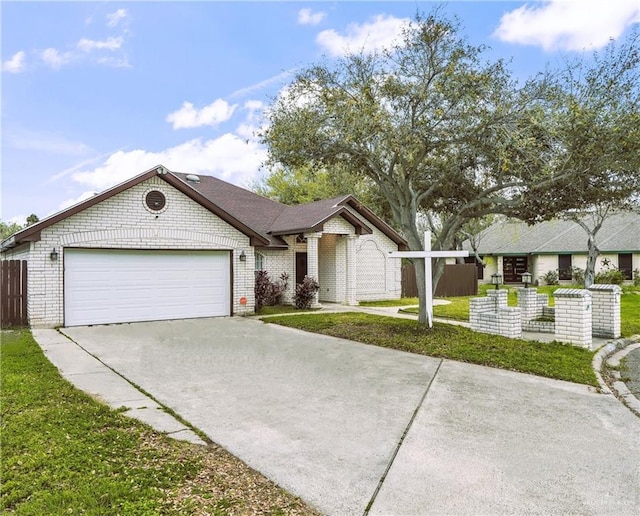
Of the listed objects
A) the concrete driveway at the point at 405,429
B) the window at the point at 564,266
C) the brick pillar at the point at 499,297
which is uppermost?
the window at the point at 564,266

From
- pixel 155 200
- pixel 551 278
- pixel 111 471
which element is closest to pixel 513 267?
pixel 551 278

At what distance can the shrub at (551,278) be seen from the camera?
2991 cm

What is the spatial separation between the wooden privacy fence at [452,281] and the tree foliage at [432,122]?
11.0 meters

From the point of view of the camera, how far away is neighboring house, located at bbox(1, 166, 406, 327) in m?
11.4

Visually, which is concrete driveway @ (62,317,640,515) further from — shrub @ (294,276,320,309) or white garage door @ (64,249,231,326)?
shrub @ (294,276,320,309)

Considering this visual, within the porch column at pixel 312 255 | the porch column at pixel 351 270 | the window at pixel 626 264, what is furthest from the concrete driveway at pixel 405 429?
the window at pixel 626 264

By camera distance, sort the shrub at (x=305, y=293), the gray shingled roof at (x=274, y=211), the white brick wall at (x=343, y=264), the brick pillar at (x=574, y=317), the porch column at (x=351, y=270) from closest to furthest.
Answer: the brick pillar at (x=574, y=317) < the shrub at (x=305, y=293) < the gray shingled roof at (x=274, y=211) < the white brick wall at (x=343, y=264) < the porch column at (x=351, y=270)

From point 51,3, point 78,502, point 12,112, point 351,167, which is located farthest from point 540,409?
point 12,112

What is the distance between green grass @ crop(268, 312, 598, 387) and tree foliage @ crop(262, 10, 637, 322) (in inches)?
44.3

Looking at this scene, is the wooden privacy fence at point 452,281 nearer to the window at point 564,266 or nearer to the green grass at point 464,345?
the green grass at point 464,345

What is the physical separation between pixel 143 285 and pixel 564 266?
2754 centimetres

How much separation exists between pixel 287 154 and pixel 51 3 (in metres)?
6.00

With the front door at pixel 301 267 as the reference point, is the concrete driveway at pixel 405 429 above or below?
below

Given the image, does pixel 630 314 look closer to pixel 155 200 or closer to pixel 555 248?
pixel 155 200
